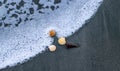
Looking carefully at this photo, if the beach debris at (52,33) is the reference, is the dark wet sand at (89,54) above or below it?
below

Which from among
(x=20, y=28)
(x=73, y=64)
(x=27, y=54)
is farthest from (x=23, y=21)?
(x=73, y=64)

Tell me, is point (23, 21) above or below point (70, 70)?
above

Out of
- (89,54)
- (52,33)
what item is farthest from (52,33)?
(89,54)

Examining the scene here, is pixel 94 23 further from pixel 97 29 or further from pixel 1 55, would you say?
pixel 1 55

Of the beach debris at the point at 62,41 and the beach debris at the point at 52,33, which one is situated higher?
the beach debris at the point at 52,33

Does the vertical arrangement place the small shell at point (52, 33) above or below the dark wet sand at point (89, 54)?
above
